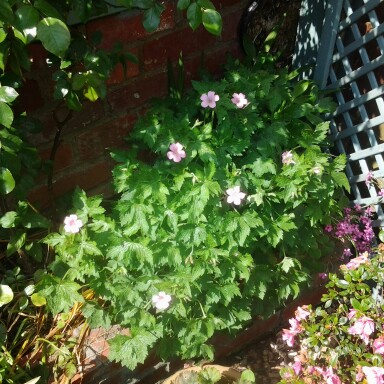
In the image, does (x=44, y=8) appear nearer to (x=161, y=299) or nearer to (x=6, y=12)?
(x=6, y=12)

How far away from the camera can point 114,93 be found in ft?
6.18

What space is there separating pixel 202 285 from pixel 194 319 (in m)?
0.13

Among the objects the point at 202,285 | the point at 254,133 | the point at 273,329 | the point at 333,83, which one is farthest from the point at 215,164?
the point at 273,329

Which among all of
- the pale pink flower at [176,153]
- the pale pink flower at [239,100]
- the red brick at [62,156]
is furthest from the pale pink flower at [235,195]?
the red brick at [62,156]

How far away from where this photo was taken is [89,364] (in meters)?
1.76

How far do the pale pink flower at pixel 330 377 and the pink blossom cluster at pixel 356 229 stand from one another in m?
0.58

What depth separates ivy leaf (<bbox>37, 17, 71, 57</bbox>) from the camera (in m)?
0.98

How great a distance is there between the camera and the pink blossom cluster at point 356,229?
2010 mm

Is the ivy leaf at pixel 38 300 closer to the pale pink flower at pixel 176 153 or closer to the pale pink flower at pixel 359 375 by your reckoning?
the pale pink flower at pixel 176 153

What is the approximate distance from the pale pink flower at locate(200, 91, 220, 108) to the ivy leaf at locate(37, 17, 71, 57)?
0.79 m

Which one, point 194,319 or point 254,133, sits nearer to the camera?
point 194,319

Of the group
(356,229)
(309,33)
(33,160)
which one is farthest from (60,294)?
(309,33)

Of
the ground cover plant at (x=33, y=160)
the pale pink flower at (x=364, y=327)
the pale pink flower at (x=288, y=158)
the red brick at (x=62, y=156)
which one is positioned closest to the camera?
the ground cover plant at (x=33, y=160)

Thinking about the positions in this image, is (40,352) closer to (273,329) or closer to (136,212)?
(136,212)
